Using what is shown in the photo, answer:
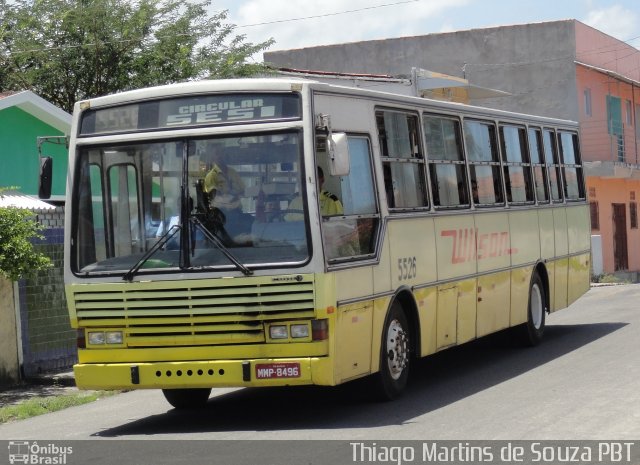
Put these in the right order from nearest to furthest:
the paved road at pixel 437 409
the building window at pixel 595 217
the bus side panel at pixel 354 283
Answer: the paved road at pixel 437 409 → the bus side panel at pixel 354 283 → the building window at pixel 595 217

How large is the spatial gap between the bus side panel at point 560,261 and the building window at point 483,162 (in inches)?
99.8

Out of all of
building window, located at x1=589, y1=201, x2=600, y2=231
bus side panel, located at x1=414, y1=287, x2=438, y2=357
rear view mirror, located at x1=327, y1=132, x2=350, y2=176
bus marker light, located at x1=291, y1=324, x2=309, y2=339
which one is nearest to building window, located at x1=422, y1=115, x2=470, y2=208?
bus side panel, located at x1=414, y1=287, x2=438, y2=357

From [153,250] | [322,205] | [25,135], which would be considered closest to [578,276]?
[322,205]

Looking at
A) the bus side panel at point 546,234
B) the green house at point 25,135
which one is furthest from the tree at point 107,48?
the bus side panel at point 546,234

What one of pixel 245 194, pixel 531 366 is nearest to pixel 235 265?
pixel 245 194

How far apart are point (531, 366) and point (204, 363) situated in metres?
5.02

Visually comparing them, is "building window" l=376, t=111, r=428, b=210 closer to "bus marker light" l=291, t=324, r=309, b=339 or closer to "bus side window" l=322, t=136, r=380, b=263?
"bus side window" l=322, t=136, r=380, b=263

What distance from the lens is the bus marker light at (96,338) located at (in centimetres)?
1077

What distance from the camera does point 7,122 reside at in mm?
22125

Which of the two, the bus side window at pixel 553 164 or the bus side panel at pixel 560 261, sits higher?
the bus side window at pixel 553 164

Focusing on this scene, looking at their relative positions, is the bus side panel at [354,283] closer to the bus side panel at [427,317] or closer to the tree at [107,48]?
the bus side panel at [427,317]

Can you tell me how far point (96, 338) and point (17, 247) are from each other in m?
4.06

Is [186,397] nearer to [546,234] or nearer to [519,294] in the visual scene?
[519,294]

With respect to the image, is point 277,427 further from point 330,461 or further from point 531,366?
point 531,366
